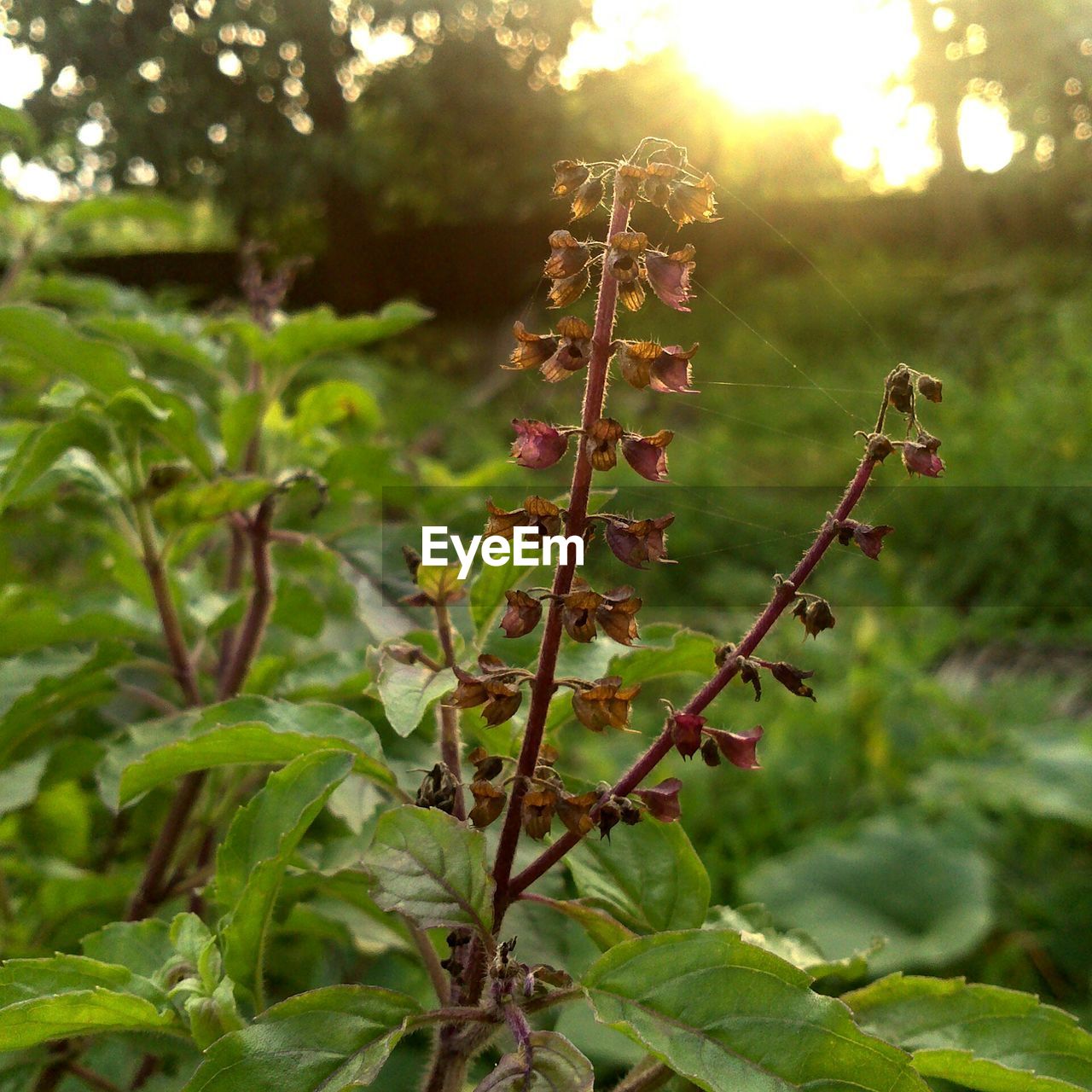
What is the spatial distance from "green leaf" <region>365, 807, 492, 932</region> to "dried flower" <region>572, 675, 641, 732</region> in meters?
0.08

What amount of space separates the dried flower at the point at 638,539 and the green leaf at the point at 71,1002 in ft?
1.08

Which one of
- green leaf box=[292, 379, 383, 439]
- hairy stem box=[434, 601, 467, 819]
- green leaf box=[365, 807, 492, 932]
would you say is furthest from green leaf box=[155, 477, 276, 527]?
green leaf box=[365, 807, 492, 932]

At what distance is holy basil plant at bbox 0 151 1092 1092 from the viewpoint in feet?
1.63

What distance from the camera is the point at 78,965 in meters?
0.57

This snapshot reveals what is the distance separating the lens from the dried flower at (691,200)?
49cm

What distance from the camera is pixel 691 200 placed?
0.49m

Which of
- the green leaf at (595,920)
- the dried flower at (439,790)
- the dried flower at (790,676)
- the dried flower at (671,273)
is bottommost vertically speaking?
the green leaf at (595,920)

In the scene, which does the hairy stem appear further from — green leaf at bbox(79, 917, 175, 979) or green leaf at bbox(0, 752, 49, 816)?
green leaf at bbox(0, 752, 49, 816)

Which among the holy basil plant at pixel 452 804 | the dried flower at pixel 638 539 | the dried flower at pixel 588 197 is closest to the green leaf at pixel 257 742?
the holy basil plant at pixel 452 804

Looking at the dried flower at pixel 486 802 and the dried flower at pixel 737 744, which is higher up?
the dried flower at pixel 737 744

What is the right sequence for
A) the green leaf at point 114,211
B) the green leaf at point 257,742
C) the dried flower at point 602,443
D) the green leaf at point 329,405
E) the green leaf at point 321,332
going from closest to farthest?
the dried flower at point 602,443
the green leaf at point 257,742
the green leaf at point 321,332
the green leaf at point 329,405
the green leaf at point 114,211

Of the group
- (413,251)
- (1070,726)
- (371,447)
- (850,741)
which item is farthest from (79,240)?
→ (413,251)

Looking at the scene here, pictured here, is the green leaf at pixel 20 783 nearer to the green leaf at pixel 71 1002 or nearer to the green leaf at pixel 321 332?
the green leaf at pixel 71 1002

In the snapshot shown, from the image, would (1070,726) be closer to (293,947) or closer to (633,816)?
(293,947)
